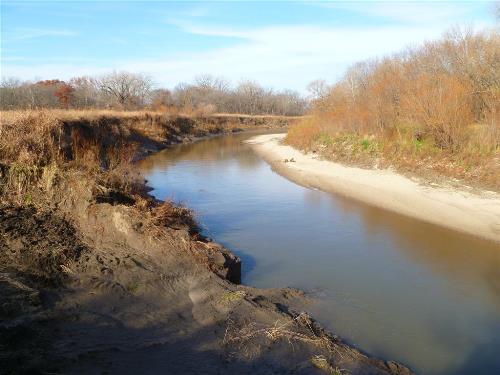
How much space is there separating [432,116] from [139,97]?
63268mm

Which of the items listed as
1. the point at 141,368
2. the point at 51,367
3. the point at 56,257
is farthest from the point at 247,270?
the point at 51,367

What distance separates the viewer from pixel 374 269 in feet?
32.0

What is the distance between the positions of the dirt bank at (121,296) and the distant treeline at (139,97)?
32723mm

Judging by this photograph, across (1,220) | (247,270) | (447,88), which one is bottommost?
(247,270)

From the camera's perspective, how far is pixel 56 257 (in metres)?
7.44

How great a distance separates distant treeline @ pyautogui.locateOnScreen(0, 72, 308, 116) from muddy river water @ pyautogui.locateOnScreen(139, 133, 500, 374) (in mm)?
30630

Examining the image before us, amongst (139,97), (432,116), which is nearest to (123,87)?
(139,97)

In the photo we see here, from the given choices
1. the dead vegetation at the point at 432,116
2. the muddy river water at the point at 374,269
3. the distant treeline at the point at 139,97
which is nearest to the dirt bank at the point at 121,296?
the muddy river water at the point at 374,269

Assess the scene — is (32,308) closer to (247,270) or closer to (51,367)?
(51,367)

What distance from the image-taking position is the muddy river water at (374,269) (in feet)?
22.5

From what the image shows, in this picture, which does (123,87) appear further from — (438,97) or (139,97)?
(438,97)

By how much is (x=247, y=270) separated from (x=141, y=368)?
4.73 metres

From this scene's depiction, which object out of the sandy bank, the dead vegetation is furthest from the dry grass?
the dead vegetation

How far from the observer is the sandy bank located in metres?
12.8
